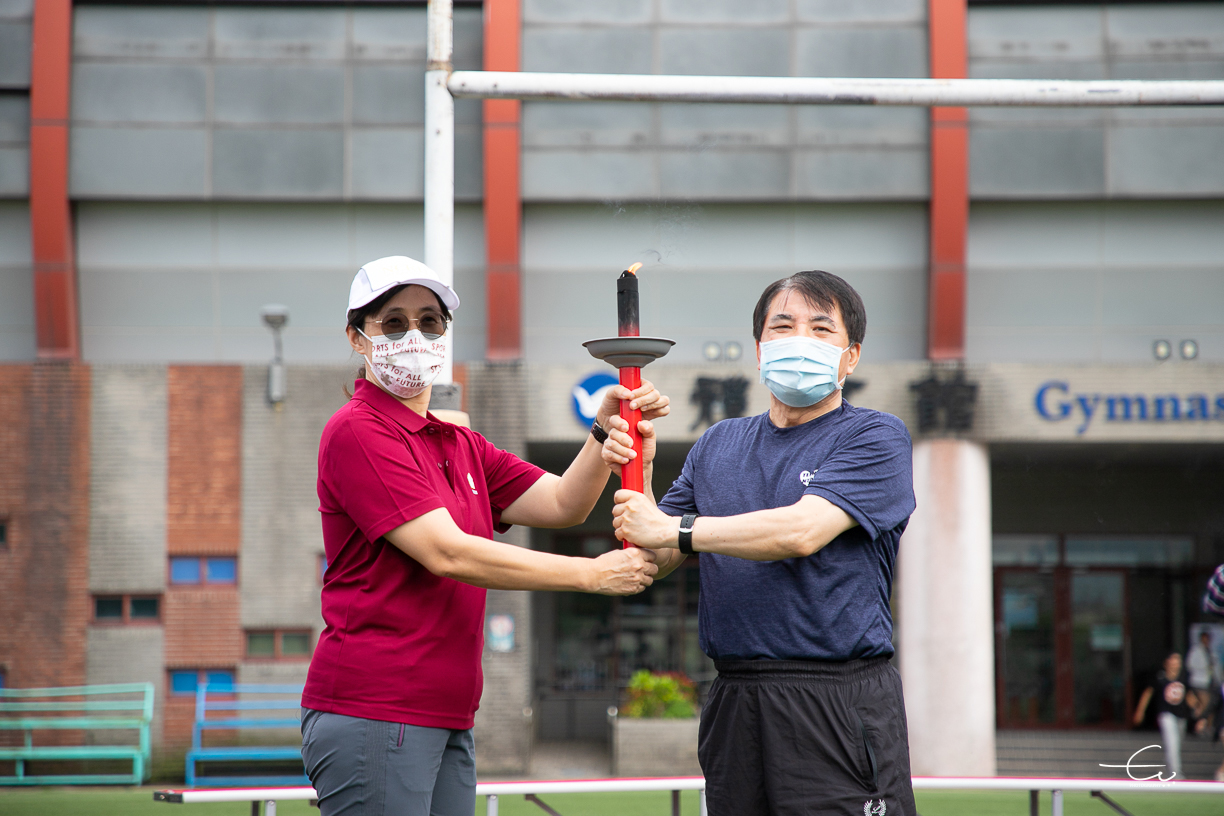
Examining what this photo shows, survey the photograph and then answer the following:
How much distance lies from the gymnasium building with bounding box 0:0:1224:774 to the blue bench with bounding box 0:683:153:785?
0.22 meters

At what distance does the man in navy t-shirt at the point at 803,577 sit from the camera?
2689 mm

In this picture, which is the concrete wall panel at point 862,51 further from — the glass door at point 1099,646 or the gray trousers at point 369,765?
the gray trousers at point 369,765

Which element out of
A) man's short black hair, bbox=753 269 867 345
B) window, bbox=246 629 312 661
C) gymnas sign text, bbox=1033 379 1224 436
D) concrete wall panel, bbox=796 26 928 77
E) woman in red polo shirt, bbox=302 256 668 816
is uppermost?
concrete wall panel, bbox=796 26 928 77

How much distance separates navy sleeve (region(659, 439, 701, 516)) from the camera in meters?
3.15

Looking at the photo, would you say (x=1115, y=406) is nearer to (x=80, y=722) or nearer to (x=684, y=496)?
(x=684, y=496)

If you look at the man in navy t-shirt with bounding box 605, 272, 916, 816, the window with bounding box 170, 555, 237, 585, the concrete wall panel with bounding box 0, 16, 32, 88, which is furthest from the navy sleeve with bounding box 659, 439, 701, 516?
the concrete wall panel with bounding box 0, 16, 32, 88

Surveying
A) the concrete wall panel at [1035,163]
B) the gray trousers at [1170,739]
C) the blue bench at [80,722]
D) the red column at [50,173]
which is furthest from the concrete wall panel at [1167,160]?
the blue bench at [80,722]

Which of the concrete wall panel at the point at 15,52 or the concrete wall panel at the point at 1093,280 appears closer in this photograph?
the concrete wall panel at the point at 15,52

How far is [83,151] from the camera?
13484 millimetres

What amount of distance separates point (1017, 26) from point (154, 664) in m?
13.4

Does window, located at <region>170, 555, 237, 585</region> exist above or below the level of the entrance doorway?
above

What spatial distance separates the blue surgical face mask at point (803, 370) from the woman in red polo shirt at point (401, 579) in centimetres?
59

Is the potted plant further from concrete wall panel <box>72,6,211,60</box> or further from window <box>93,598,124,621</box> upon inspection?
concrete wall panel <box>72,6,211,60</box>

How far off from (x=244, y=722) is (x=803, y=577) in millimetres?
11887
